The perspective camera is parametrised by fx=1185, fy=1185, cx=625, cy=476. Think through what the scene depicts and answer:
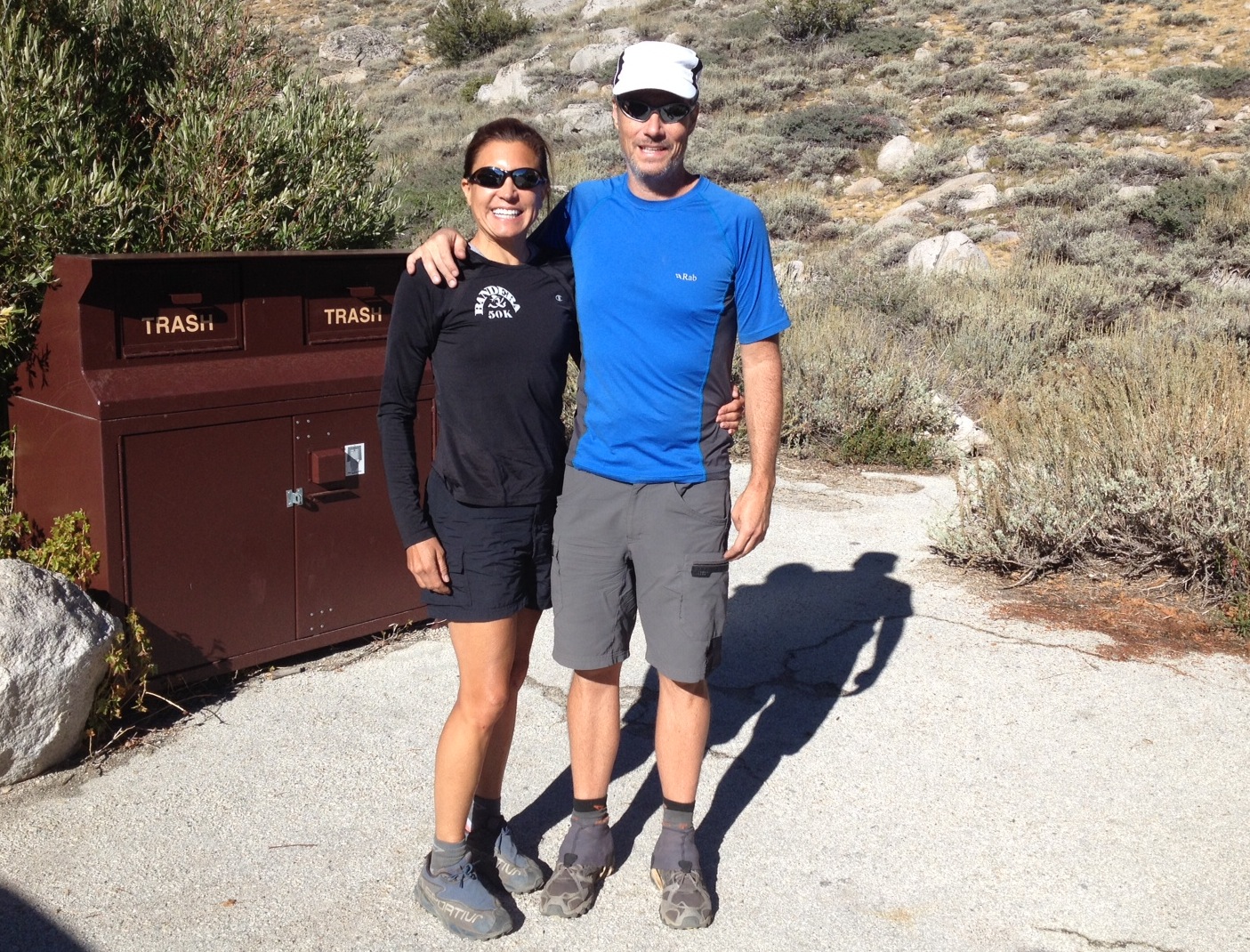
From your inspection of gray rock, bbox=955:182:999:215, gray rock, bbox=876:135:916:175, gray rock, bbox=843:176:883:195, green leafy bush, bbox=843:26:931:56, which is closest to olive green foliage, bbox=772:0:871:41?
green leafy bush, bbox=843:26:931:56

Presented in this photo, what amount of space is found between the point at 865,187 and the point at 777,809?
677 inches

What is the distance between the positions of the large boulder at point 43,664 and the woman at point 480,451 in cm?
131

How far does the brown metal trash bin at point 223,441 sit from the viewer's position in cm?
382

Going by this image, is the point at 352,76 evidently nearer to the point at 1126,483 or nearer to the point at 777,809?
the point at 1126,483

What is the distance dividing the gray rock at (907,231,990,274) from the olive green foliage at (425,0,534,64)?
2408 cm

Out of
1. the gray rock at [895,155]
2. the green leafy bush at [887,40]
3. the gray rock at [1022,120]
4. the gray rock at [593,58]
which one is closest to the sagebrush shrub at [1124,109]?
the gray rock at [1022,120]

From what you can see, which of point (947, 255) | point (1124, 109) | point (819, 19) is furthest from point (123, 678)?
point (819, 19)

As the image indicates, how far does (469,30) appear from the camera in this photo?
116ft

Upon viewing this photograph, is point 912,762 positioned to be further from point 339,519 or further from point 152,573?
point 152,573

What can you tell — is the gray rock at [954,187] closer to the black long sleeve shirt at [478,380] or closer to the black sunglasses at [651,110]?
the black sunglasses at [651,110]

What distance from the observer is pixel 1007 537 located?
5.71 metres

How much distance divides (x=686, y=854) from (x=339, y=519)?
6.60ft

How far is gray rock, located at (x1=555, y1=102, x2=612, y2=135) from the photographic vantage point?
24.2 m

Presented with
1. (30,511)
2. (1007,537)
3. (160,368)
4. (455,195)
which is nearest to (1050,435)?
(1007,537)
